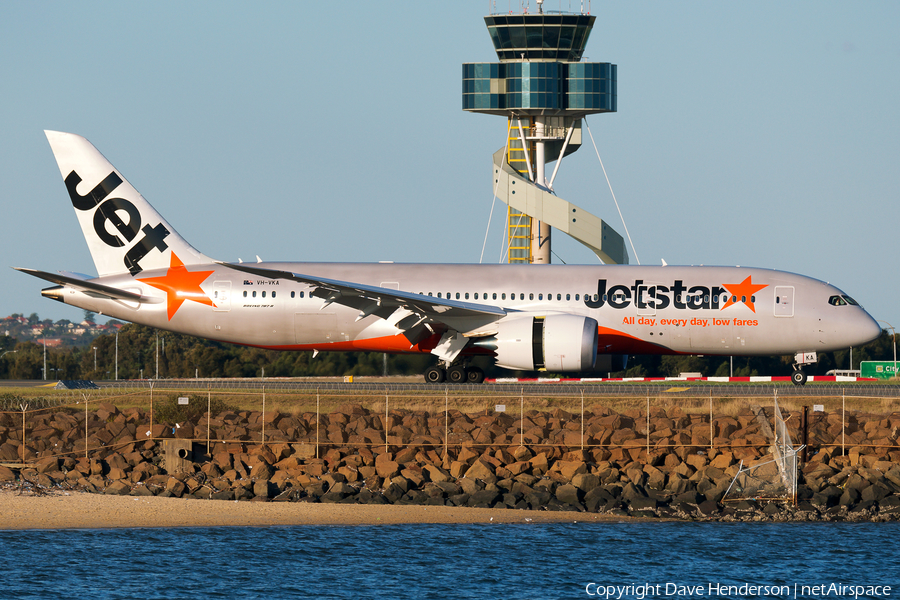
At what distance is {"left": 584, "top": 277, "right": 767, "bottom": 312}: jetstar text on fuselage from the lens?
111ft

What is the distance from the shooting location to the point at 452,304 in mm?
32844

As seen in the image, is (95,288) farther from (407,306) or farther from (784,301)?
(784,301)

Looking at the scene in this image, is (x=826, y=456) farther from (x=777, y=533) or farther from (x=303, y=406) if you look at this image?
(x=303, y=406)

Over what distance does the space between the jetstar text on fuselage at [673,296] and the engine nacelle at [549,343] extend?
1.72 m

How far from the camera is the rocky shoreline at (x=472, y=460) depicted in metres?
23.9

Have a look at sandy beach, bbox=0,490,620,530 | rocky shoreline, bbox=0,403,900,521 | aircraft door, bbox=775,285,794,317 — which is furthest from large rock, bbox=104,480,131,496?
aircraft door, bbox=775,285,794,317

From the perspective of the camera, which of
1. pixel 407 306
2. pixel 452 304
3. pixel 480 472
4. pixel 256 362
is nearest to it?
pixel 480 472

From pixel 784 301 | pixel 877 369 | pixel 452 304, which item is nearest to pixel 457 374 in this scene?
pixel 452 304

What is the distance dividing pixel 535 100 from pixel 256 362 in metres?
21.2

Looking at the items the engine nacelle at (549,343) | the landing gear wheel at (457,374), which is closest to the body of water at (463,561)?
the engine nacelle at (549,343)

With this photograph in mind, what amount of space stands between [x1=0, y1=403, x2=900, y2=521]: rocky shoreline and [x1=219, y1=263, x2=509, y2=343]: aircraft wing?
158 inches

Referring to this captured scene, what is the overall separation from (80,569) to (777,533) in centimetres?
1281

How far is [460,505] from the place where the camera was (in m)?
23.7

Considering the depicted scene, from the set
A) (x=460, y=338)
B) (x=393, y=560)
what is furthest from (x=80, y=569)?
(x=460, y=338)
